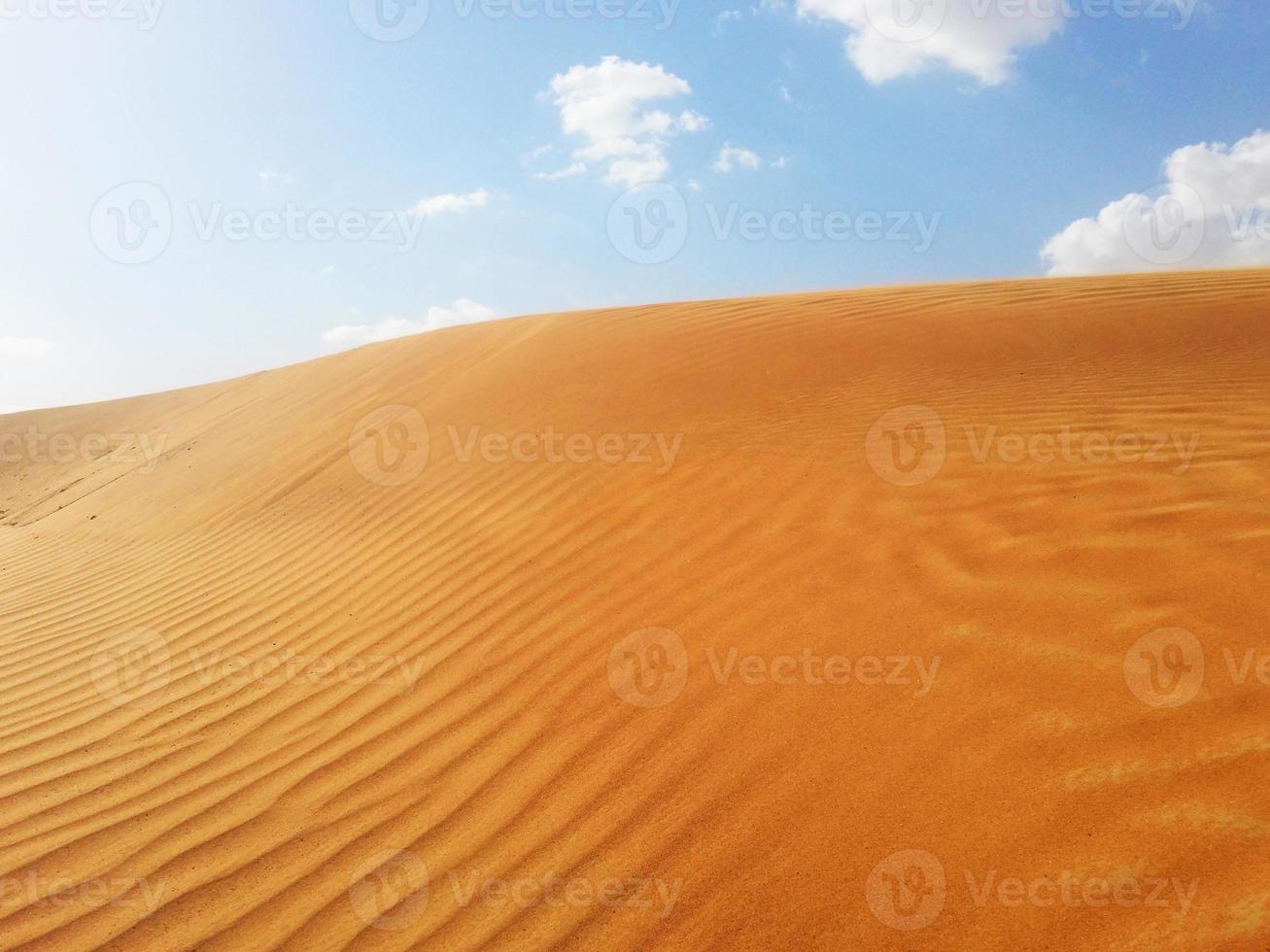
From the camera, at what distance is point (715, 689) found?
2953 mm

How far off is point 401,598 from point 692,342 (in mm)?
4859

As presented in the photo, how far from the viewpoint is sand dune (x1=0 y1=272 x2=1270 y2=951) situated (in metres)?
2.04

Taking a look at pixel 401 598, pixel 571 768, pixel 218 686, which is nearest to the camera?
pixel 571 768

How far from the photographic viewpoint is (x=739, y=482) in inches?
182

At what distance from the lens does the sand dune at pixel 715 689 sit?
2.04 metres

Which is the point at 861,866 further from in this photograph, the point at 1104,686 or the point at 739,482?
the point at 739,482

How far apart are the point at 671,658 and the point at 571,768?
0.68 metres

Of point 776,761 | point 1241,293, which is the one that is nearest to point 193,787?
point 776,761

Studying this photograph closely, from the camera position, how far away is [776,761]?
2520 millimetres

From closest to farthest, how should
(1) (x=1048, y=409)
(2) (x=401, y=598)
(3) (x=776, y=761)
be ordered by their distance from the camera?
(3) (x=776, y=761) → (2) (x=401, y=598) → (1) (x=1048, y=409)

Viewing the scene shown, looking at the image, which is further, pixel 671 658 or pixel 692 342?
pixel 692 342

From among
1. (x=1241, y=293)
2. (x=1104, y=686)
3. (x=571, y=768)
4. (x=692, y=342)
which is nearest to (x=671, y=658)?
(x=571, y=768)

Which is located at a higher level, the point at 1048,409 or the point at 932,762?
the point at 1048,409

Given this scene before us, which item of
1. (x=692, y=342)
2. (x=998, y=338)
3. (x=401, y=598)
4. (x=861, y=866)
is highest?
(x=692, y=342)
